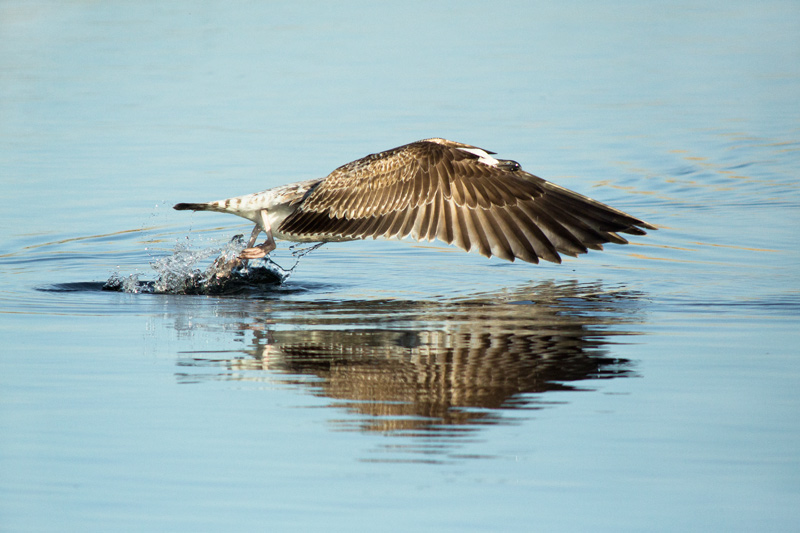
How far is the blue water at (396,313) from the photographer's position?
561 centimetres

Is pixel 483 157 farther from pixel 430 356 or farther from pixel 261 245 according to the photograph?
pixel 430 356

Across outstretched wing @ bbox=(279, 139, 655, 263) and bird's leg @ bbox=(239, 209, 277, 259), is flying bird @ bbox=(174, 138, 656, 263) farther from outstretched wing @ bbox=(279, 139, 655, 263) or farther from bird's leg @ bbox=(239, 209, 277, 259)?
bird's leg @ bbox=(239, 209, 277, 259)

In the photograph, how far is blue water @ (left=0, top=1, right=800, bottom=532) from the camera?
18.4 feet

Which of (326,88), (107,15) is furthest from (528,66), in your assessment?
(107,15)

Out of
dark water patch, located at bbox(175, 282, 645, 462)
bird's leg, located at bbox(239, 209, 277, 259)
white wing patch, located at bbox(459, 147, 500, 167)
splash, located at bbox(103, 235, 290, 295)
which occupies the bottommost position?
dark water patch, located at bbox(175, 282, 645, 462)

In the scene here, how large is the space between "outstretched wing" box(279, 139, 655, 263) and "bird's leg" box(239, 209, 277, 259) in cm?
37

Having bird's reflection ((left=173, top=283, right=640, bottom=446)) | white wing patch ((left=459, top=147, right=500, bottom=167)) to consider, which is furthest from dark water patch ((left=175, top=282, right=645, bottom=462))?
white wing patch ((left=459, top=147, right=500, bottom=167))

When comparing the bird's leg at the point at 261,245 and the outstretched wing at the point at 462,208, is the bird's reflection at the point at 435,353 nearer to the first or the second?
the bird's leg at the point at 261,245

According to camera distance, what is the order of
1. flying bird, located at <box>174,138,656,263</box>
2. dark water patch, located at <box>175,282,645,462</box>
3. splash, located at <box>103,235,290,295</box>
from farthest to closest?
splash, located at <box>103,235,290,295</box>
flying bird, located at <box>174,138,656,263</box>
dark water patch, located at <box>175,282,645,462</box>

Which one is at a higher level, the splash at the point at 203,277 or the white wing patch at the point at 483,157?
the white wing patch at the point at 483,157

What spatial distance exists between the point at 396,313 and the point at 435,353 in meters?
1.46

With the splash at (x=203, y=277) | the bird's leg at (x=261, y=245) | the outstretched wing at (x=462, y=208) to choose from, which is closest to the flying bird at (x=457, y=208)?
the outstretched wing at (x=462, y=208)

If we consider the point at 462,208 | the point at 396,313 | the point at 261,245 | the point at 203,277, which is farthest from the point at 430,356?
the point at 203,277

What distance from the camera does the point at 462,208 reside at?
9344 millimetres
